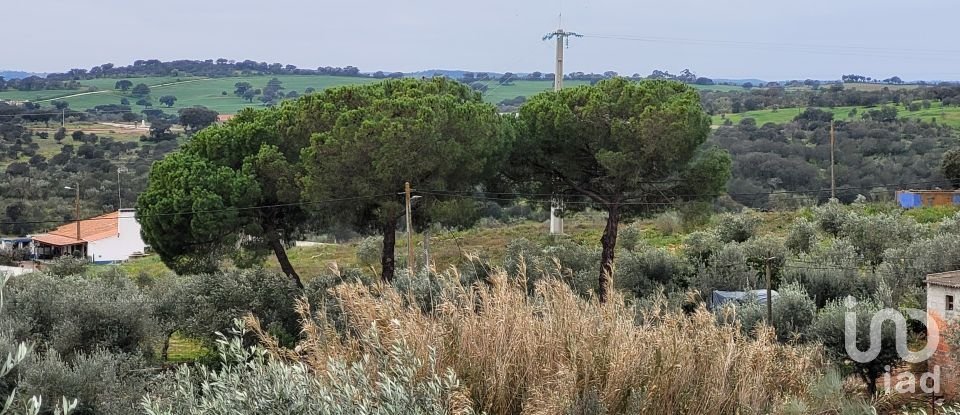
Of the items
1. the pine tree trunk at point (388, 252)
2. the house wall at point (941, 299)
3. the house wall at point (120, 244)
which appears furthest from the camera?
the house wall at point (120, 244)

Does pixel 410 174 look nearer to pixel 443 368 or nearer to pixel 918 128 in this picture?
pixel 443 368

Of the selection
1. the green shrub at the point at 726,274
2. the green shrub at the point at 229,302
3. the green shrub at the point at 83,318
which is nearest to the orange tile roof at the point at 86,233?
the green shrub at the point at 229,302

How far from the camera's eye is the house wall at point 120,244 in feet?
115

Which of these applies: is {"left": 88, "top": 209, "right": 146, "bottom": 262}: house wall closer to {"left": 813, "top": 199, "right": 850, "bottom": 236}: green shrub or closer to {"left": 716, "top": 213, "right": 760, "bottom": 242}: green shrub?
{"left": 716, "top": 213, "right": 760, "bottom": 242}: green shrub

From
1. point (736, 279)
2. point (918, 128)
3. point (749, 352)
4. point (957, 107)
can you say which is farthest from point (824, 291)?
point (957, 107)

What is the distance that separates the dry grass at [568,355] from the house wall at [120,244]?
30.9m

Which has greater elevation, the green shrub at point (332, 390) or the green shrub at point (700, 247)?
the green shrub at point (332, 390)

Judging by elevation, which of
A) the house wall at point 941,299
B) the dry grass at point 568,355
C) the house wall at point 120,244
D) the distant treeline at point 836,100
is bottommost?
the house wall at point 120,244

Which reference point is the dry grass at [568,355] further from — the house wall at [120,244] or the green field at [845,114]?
the green field at [845,114]

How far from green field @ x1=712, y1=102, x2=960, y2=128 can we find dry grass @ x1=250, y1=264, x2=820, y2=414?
50882mm

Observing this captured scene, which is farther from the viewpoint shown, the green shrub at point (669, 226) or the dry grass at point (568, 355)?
the green shrub at point (669, 226)

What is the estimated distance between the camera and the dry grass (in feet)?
18.6

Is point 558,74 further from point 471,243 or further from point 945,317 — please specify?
point 945,317

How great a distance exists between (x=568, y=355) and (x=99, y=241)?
107 feet
